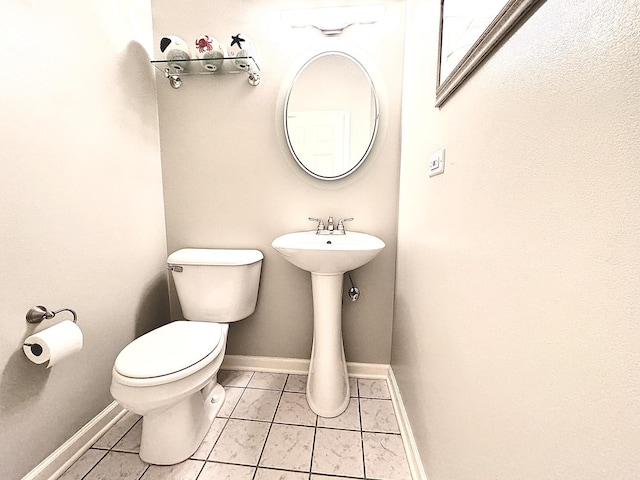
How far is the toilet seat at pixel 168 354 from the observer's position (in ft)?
3.13

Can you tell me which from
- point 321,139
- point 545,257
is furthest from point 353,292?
point 545,257

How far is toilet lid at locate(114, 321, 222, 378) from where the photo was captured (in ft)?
3.18

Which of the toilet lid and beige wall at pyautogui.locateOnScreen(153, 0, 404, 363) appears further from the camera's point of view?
beige wall at pyautogui.locateOnScreen(153, 0, 404, 363)

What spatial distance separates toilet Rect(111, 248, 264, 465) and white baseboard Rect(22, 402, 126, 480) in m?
0.24

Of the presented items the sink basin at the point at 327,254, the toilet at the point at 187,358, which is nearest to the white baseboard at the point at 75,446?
the toilet at the point at 187,358

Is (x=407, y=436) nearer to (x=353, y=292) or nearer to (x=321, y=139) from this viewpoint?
(x=353, y=292)

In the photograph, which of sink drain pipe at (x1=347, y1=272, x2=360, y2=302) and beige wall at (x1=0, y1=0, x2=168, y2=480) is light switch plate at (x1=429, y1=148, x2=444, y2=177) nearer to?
sink drain pipe at (x1=347, y1=272, x2=360, y2=302)

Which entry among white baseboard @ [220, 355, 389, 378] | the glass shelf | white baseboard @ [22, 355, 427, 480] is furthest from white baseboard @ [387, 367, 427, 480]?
the glass shelf

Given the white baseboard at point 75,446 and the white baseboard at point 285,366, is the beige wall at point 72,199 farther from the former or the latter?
the white baseboard at point 285,366

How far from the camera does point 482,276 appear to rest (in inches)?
24.5

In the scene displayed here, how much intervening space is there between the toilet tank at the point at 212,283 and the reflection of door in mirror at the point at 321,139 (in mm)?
615

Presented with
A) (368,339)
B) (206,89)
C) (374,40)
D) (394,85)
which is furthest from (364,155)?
(368,339)

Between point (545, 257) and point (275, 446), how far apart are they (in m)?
1.23

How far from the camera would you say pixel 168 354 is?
1.05 meters
